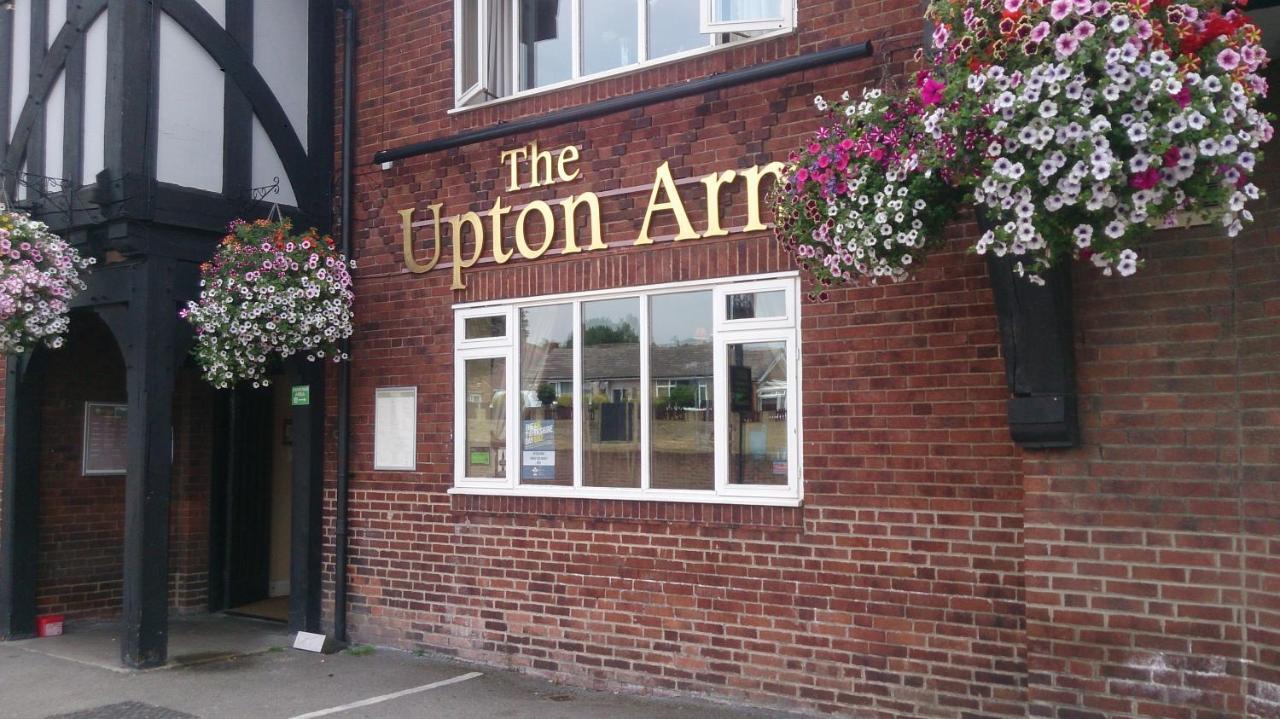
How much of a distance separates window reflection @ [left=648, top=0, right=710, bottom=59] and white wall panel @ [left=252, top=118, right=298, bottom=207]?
3.57 meters

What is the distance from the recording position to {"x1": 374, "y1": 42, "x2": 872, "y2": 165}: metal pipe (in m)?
6.64

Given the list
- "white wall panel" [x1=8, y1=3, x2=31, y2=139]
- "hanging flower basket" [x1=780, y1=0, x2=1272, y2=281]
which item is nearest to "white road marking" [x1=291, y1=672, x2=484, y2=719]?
"hanging flower basket" [x1=780, y1=0, x2=1272, y2=281]

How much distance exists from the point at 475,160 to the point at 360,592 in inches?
147

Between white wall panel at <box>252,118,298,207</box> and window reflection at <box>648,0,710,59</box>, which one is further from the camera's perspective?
white wall panel at <box>252,118,298,207</box>

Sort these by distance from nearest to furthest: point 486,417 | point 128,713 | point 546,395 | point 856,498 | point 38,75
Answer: point 856,498 → point 128,713 → point 546,395 → point 486,417 → point 38,75

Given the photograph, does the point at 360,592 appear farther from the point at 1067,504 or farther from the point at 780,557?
the point at 1067,504

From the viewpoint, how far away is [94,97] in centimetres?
848

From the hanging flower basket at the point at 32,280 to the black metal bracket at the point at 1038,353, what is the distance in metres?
6.76

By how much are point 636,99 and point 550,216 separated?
43.7 inches

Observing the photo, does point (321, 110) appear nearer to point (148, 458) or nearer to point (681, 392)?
point (148, 458)

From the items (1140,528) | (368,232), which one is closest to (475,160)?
(368,232)

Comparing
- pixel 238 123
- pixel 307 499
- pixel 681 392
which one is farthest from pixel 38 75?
pixel 681 392

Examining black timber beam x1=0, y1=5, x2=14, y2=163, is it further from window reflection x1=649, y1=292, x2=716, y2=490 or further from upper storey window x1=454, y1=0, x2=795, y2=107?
window reflection x1=649, y1=292, x2=716, y2=490

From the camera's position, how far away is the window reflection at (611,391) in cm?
761
